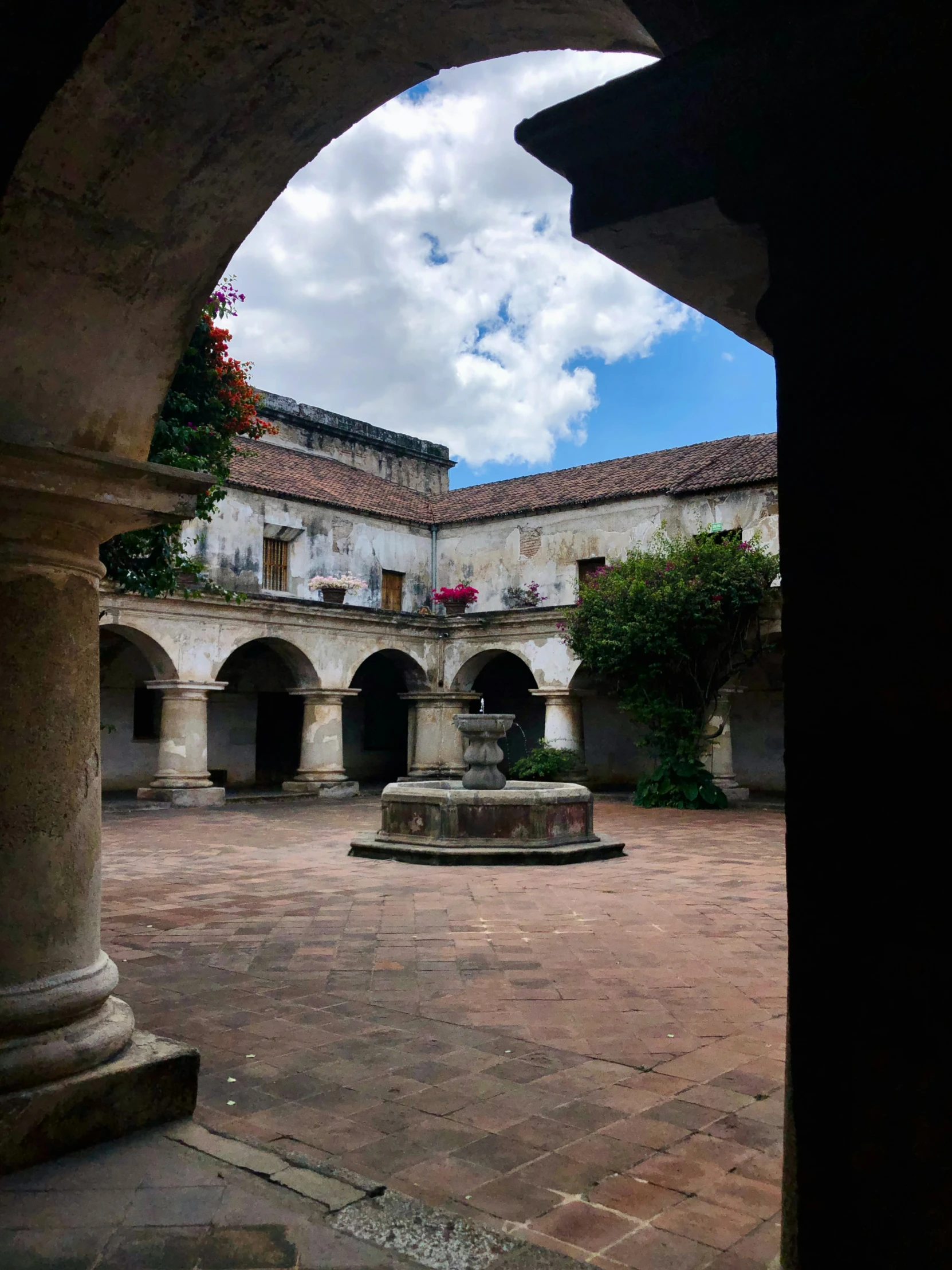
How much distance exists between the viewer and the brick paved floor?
2.83 metres

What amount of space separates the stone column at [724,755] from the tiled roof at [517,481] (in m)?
4.76

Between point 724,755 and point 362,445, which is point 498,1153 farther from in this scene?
point 362,445

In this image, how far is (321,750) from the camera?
1967 cm

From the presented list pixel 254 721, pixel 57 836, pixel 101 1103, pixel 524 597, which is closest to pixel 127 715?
pixel 254 721

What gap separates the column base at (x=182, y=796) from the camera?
16984 mm

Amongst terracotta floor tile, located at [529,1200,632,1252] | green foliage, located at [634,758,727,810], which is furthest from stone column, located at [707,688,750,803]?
terracotta floor tile, located at [529,1200,632,1252]

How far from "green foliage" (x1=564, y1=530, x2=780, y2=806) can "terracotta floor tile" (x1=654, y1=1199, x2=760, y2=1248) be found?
46.8 ft

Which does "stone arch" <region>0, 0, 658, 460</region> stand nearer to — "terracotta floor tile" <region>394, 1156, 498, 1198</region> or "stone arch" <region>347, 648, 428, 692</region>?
"terracotta floor tile" <region>394, 1156, 498, 1198</region>

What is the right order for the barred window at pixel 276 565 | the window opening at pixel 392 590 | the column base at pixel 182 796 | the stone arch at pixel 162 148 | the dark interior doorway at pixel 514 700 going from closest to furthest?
1. the stone arch at pixel 162 148
2. the column base at pixel 182 796
3. the barred window at pixel 276 565
4. the window opening at pixel 392 590
5. the dark interior doorway at pixel 514 700

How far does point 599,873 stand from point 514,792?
146 centimetres

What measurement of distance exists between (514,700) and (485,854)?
15.7 meters

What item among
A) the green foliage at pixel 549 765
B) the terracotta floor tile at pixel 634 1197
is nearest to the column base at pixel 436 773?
the green foliage at pixel 549 765

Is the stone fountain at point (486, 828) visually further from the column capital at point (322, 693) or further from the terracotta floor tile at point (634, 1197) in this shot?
the column capital at point (322, 693)

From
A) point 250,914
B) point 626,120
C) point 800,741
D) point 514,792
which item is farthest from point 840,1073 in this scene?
point 514,792
